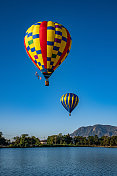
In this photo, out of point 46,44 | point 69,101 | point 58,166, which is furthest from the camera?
point 69,101

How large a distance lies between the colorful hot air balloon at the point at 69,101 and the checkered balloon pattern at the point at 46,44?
1219 inches

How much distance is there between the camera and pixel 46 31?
33.2m

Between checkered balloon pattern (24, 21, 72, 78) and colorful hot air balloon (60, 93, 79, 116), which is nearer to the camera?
checkered balloon pattern (24, 21, 72, 78)

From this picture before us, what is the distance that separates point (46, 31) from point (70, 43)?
472cm

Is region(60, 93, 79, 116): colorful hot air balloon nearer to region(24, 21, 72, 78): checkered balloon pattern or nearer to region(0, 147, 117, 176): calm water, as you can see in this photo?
region(0, 147, 117, 176): calm water

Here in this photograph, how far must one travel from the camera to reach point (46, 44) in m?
32.8

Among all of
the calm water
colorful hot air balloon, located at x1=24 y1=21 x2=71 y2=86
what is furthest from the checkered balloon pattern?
the calm water

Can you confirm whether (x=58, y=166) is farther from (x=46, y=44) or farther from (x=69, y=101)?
(x=46, y=44)

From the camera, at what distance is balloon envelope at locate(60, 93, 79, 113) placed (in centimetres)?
6421

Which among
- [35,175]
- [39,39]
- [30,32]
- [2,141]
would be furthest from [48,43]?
[2,141]

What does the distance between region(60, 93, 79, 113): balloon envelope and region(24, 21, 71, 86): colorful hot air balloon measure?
102ft

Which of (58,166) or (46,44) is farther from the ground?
(46,44)

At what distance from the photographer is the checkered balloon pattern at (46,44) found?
33000 millimetres

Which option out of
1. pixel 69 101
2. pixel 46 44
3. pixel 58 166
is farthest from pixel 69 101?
pixel 46 44
